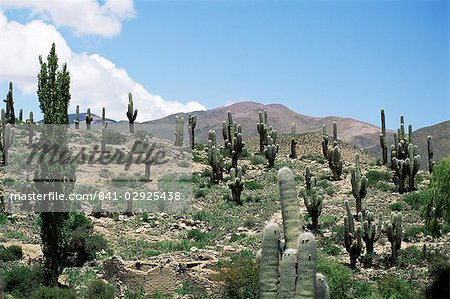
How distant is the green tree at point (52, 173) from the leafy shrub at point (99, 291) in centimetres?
198

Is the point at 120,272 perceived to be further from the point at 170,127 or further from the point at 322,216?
the point at 170,127

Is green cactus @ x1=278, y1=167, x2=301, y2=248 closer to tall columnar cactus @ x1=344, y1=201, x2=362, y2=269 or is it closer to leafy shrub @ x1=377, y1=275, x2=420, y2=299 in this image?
leafy shrub @ x1=377, y1=275, x2=420, y2=299

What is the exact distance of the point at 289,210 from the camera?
11.5m

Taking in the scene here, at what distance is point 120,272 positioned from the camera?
19.2 meters

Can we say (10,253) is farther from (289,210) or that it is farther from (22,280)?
(289,210)

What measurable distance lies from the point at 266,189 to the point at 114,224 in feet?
28.3

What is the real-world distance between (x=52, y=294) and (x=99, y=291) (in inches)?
51.4

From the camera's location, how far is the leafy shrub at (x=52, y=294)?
17.2 metres

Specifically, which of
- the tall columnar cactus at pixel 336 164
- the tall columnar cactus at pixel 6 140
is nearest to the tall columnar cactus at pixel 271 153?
the tall columnar cactus at pixel 336 164

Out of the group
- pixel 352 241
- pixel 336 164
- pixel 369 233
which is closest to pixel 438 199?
pixel 369 233

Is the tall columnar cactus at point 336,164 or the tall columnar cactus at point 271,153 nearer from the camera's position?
the tall columnar cactus at point 336,164

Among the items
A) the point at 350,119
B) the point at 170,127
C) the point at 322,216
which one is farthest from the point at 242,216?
the point at 350,119

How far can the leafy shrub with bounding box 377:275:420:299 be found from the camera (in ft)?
57.3

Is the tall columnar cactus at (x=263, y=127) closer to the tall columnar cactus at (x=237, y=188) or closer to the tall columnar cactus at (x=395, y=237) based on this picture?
the tall columnar cactus at (x=237, y=188)
